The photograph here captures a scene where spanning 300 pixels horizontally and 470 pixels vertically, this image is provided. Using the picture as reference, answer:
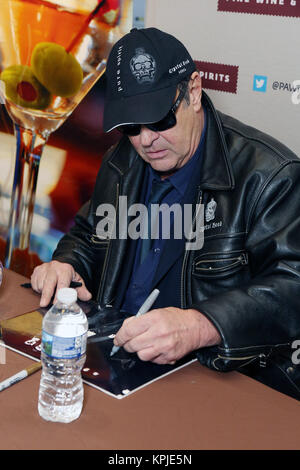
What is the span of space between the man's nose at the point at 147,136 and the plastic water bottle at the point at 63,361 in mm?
644

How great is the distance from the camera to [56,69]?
9.12 feet

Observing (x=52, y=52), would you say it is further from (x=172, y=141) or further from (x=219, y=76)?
(x=172, y=141)

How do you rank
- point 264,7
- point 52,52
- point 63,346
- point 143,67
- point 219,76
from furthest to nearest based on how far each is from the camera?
point 52,52
point 219,76
point 264,7
point 143,67
point 63,346

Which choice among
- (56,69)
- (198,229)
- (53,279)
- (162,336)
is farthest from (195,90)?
(56,69)

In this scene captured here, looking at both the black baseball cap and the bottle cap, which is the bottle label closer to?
the bottle cap

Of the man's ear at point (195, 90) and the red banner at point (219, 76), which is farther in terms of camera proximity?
the red banner at point (219, 76)

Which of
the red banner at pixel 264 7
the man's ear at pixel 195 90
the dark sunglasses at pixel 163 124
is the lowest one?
the dark sunglasses at pixel 163 124

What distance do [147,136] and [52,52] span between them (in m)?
1.18

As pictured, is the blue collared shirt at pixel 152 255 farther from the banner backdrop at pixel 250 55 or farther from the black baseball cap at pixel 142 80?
the banner backdrop at pixel 250 55

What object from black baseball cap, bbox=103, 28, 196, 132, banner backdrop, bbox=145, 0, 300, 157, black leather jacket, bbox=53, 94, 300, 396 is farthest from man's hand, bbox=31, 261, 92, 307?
banner backdrop, bbox=145, 0, 300, 157

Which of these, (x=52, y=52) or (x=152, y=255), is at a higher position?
(x=52, y=52)

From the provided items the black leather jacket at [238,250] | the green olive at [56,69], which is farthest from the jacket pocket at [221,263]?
the green olive at [56,69]

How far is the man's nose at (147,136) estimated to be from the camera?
5.90 feet

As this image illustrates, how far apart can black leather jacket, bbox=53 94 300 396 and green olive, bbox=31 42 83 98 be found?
0.70 m
